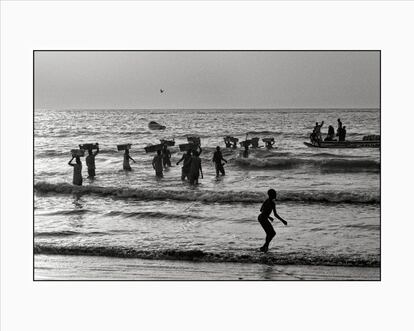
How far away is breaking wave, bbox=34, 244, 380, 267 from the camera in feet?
23.4

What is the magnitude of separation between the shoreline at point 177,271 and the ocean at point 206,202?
1cm

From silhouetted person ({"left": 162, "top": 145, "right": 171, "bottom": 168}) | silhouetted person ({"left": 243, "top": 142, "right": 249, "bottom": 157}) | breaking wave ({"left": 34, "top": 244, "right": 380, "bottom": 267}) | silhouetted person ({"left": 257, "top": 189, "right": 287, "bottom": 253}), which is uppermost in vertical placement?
silhouetted person ({"left": 243, "top": 142, "right": 249, "bottom": 157})

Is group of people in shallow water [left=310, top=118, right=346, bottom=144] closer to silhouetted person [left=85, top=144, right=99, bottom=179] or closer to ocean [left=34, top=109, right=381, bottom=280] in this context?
ocean [left=34, top=109, right=381, bottom=280]

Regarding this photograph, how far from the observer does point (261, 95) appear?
7.54m

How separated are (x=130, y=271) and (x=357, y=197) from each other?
276 cm

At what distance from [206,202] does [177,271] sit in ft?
3.92

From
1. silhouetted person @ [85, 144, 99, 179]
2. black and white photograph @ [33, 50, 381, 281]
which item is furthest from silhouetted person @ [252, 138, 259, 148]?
silhouetted person @ [85, 144, 99, 179]

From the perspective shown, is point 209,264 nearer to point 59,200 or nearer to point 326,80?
point 59,200

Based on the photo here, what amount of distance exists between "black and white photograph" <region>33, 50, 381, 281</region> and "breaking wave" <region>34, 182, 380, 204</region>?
2 cm

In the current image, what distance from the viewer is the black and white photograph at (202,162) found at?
723 centimetres

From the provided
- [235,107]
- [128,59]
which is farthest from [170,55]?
[235,107]

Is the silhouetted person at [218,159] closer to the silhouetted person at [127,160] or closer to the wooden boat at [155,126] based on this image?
the wooden boat at [155,126]

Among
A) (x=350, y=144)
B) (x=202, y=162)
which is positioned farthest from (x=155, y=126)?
(x=350, y=144)

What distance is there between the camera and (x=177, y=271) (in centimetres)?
700
